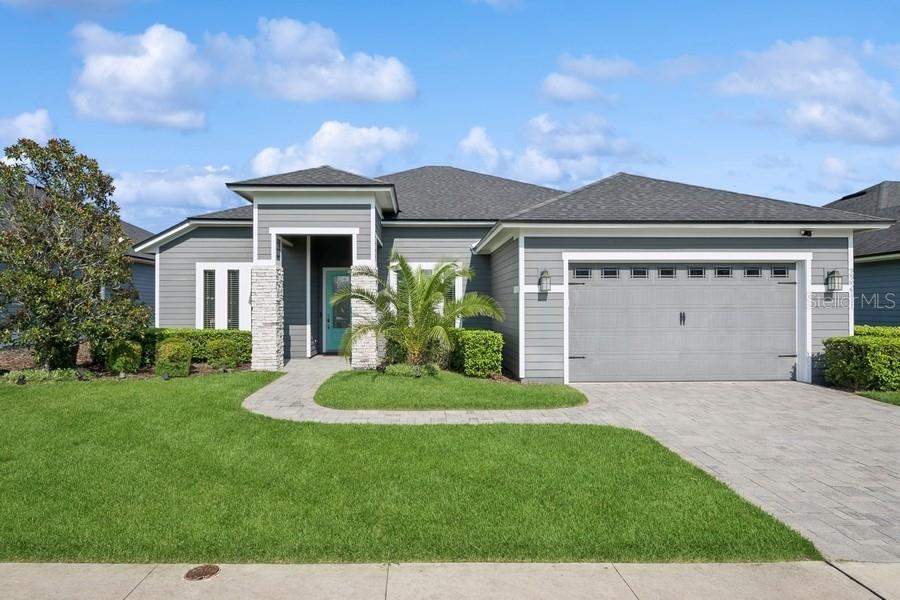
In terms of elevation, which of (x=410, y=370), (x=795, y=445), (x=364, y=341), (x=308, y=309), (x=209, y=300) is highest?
(x=209, y=300)

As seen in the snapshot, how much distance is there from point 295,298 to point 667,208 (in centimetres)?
963

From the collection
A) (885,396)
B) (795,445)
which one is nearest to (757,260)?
(885,396)

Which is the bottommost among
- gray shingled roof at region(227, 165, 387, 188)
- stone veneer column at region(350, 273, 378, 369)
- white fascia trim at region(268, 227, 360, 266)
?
stone veneer column at region(350, 273, 378, 369)

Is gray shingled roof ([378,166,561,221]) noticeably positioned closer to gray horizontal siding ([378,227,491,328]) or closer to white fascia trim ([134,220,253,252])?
gray horizontal siding ([378,227,491,328])

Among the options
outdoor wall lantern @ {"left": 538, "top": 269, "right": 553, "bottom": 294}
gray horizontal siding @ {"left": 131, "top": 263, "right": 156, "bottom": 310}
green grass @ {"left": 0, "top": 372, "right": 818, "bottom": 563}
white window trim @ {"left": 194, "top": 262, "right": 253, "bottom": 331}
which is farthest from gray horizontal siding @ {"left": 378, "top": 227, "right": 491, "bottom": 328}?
gray horizontal siding @ {"left": 131, "top": 263, "right": 156, "bottom": 310}

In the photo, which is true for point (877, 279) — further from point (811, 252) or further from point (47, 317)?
point (47, 317)

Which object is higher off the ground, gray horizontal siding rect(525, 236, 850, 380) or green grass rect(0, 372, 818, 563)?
gray horizontal siding rect(525, 236, 850, 380)

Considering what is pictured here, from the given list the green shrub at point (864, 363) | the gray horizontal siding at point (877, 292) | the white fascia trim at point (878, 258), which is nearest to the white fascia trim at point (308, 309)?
the green shrub at point (864, 363)

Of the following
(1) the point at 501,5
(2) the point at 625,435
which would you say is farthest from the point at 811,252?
(1) the point at 501,5

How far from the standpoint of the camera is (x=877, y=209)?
1756 centimetres

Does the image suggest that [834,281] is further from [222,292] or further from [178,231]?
[178,231]

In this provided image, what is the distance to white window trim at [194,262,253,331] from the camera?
14680mm

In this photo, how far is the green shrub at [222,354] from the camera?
12.6 m

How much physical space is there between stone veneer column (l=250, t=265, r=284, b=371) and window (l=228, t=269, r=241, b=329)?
2920 mm
